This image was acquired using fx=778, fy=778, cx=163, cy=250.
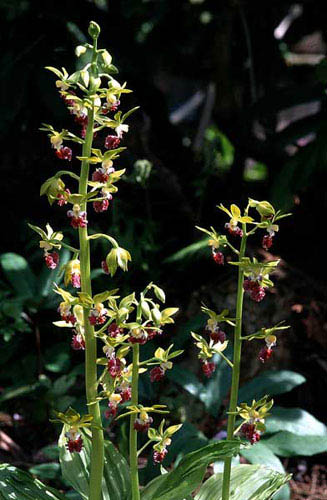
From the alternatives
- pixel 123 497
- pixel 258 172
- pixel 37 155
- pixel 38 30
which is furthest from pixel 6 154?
pixel 123 497

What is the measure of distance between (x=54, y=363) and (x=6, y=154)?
143 centimetres

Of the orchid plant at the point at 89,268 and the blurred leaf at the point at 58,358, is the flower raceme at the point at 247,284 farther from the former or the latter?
the blurred leaf at the point at 58,358

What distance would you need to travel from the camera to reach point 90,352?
6.75 feet

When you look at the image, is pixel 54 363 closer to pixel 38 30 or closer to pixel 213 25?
pixel 38 30

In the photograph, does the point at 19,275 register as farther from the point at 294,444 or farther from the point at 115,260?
the point at 115,260

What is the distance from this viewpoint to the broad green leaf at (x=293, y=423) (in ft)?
9.57

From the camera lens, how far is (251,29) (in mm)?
4652

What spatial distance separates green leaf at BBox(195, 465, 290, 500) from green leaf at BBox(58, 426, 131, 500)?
0.77 ft

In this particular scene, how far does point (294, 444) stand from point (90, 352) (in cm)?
112

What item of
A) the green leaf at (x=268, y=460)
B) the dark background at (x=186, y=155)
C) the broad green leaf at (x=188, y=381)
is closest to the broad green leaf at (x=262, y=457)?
the green leaf at (x=268, y=460)

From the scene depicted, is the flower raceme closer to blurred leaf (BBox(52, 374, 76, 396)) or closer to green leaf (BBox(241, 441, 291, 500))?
green leaf (BBox(241, 441, 291, 500))

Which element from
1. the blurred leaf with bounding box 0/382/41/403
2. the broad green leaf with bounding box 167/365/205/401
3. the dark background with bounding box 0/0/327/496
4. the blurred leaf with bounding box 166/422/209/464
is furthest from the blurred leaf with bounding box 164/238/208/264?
the blurred leaf with bounding box 166/422/209/464

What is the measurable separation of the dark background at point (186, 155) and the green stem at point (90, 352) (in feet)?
4.36

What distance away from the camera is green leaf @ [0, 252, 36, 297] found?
3.32 m
